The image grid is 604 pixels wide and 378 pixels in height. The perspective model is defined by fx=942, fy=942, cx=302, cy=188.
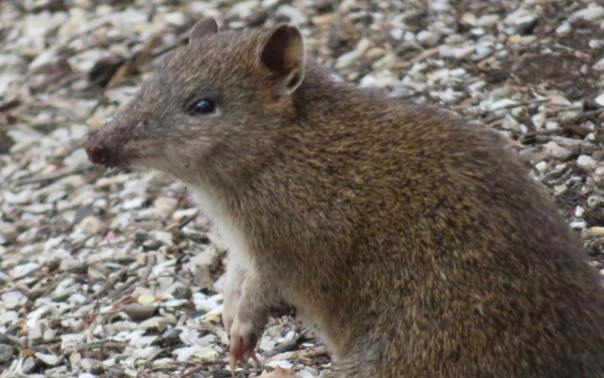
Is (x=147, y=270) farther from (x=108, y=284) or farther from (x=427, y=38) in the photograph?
(x=427, y=38)

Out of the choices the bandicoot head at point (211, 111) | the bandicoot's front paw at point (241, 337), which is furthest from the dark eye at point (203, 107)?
the bandicoot's front paw at point (241, 337)

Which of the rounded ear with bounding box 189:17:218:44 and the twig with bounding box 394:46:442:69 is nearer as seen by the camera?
the rounded ear with bounding box 189:17:218:44

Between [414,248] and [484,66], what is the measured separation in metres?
3.78

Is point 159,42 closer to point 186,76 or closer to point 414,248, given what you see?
point 186,76

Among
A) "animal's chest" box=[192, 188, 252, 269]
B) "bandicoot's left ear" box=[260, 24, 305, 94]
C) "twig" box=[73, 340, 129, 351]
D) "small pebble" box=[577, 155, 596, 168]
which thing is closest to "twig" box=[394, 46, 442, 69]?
"small pebble" box=[577, 155, 596, 168]

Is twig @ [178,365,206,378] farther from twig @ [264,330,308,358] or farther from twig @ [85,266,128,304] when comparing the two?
twig @ [85,266,128,304]

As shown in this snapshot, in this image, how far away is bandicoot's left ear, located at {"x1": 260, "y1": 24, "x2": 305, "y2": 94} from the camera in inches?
215

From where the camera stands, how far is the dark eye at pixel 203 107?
5.55 m

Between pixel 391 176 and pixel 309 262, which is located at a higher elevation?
pixel 391 176

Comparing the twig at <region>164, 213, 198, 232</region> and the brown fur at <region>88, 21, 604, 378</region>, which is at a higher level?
the brown fur at <region>88, 21, 604, 378</region>

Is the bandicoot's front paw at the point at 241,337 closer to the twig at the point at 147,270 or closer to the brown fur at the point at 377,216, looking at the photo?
the brown fur at the point at 377,216

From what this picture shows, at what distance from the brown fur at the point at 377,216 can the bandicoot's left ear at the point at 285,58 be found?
51 millimetres

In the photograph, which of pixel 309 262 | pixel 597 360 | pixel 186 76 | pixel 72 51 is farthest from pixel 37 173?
pixel 597 360

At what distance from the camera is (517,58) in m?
8.16
